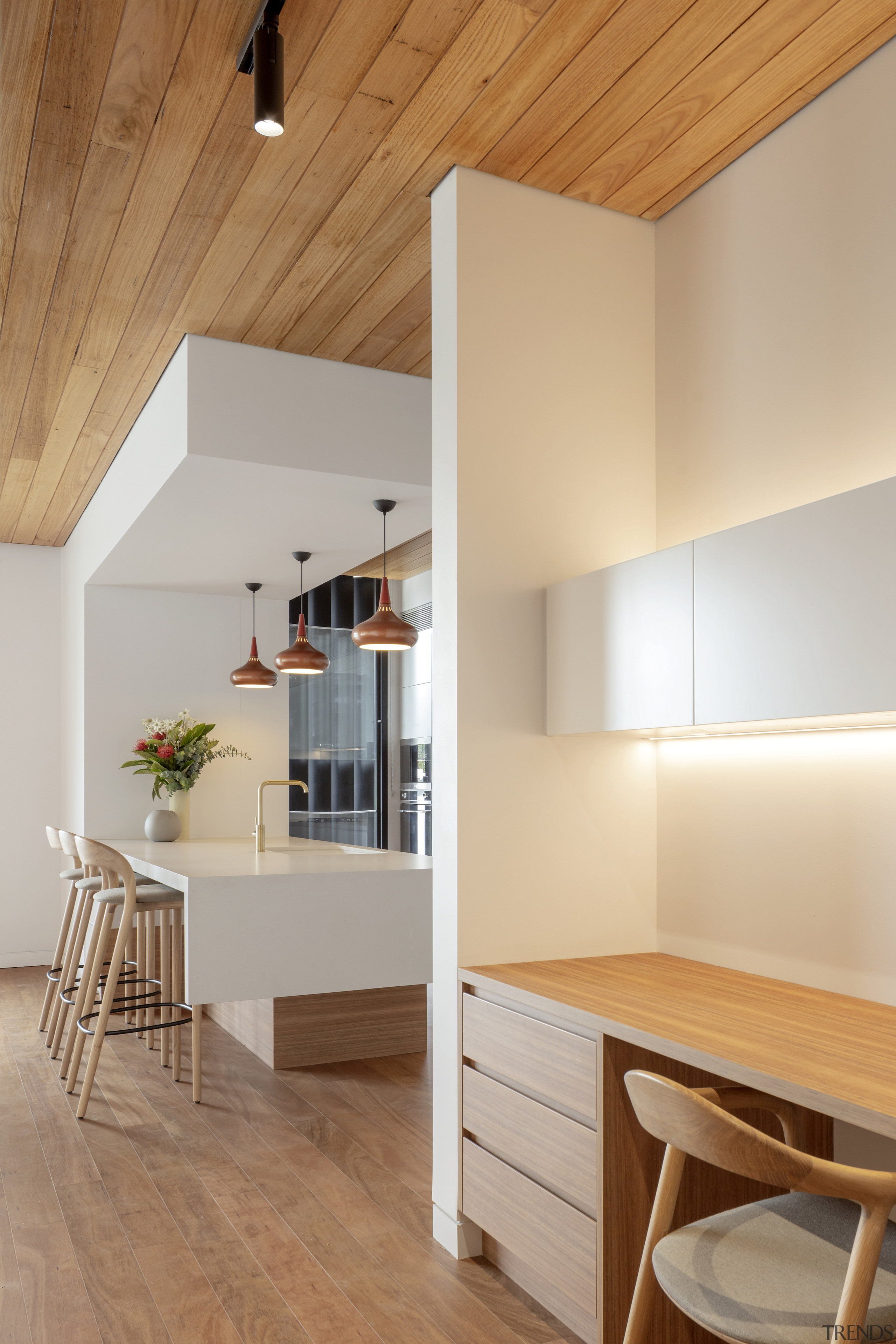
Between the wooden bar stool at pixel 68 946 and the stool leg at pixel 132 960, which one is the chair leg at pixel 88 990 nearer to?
the wooden bar stool at pixel 68 946

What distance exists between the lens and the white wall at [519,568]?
A: 8.36ft

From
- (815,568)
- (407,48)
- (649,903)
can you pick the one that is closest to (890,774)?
(815,568)

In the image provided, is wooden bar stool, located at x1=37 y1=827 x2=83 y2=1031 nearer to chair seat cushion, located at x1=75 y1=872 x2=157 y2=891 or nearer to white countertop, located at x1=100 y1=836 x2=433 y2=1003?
chair seat cushion, located at x1=75 y1=872 x2=157 y2=891

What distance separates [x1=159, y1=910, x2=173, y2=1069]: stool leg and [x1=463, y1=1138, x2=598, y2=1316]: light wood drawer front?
2.30 meters

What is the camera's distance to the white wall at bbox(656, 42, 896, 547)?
7.11 feet

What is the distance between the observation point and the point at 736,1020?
1.91 meters

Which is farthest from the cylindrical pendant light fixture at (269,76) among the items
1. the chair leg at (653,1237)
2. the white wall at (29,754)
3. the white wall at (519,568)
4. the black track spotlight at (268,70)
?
the white wall at (29,754)

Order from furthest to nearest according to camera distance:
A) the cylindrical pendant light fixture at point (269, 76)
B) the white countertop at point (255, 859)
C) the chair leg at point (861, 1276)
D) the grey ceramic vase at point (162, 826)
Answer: the grey ceramic vase at point (162, 826)
the white countertop at point (255, 859)
the cylindrical pendant light fixture at point (269, 76)
the chair leg at point (861, 1276)

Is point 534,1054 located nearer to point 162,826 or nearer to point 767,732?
point 767,732

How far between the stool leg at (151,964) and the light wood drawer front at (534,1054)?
7.78ft

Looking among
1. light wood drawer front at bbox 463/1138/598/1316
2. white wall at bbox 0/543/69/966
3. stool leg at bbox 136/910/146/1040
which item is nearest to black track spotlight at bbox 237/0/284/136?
light wood drawer front at bbox 463/1138/598/1316

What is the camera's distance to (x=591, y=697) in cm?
247

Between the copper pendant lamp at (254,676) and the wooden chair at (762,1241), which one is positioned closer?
the wooden chair at (762,1241)

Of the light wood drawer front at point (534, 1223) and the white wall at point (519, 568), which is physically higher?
the white wall at point (519, 568)
